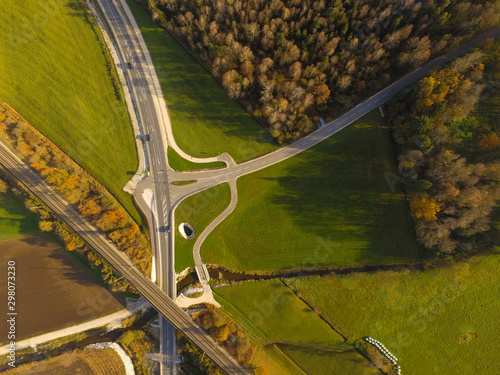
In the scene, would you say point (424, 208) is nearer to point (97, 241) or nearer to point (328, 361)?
point (328, 361)

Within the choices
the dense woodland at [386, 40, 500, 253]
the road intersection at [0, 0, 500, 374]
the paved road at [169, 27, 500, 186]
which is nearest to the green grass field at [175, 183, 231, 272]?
the road intersection at [0, 0, 500, 374]

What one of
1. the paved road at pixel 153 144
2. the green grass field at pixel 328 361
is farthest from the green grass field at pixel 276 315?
the paved road at pixel 153 144

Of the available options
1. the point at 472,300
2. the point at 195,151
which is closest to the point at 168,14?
the point at 195,151

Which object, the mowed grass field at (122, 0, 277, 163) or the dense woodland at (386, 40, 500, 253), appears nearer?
the dense woodland at (386, 40, 500, 253)

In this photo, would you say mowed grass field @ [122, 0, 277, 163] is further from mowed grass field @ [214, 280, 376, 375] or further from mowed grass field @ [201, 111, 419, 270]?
mowed grass field @ [214, 280, 376, 375]

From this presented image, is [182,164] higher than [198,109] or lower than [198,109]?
lower

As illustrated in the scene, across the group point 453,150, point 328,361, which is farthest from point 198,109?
point 328,361
